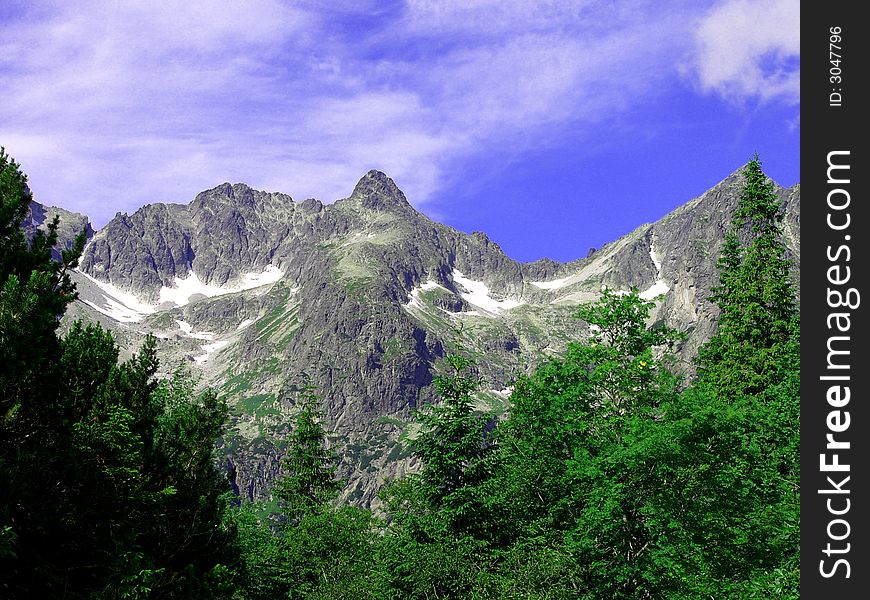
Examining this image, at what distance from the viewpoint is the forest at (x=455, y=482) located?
1585cm

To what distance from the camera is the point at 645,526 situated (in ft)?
88.7

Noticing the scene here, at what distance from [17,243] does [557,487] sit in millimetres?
23883

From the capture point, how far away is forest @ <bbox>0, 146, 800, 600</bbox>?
15.9 m

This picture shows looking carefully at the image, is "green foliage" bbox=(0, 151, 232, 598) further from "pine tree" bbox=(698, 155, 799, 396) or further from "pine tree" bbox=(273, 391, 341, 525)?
"pine tree" bbox=(273, 391, 341, 525)

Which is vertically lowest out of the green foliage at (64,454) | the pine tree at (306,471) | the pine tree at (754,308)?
the green foliage at (64,454)

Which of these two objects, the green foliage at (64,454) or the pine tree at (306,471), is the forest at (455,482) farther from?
the pine tree at (306,471)

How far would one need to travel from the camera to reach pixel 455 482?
29906 millimetres

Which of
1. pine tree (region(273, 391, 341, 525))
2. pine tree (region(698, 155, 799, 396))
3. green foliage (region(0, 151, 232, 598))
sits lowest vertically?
green foliage (region(0, 151, 232, 598))

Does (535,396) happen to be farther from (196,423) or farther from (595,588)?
(196,423)
